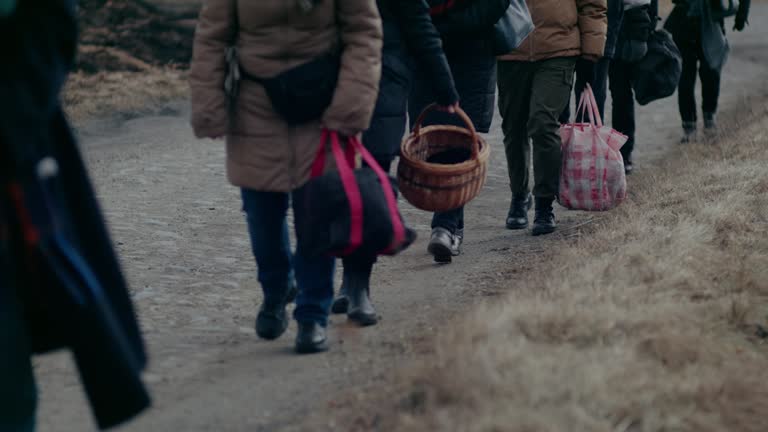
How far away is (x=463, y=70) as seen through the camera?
6.04m

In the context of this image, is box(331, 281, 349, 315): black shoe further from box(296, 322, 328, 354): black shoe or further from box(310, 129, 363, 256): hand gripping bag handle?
box(310, 129, 363, 256): hand gripping bag handle

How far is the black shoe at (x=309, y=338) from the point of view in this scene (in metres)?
4.58

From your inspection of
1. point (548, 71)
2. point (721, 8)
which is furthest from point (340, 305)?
point (721, 8)

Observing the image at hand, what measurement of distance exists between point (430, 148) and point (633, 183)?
3107mm

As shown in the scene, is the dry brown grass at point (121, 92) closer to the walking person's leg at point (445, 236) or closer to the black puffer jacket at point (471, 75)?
the walking person's leg at point (445, 236)

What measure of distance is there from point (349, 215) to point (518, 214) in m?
3.20

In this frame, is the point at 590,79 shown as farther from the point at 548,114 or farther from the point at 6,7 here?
the point at 6,7

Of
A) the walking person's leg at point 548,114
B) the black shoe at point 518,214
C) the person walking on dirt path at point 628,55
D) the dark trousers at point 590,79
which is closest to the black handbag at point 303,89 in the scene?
the walking person's leg at point 548,114

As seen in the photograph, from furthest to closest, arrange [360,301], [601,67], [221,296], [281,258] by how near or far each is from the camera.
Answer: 1. [601,67]
2. [221,296]
3. [360,301]
4. [281,258]

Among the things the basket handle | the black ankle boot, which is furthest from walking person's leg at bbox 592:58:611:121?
the black ankle boot

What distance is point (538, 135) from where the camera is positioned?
6.73 m

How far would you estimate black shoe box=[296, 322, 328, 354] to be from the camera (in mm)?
4578

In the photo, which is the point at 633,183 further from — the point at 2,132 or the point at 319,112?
the point at 2,132

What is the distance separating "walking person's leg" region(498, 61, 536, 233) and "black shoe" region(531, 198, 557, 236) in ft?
0.79
